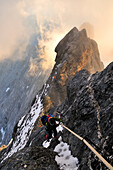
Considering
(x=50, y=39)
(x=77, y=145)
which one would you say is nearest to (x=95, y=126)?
(x=77, y=145)

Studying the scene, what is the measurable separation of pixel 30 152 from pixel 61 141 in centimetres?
373

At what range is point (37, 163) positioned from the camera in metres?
5.66

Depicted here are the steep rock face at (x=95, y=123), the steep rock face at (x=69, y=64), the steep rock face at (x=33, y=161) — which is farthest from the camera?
the steep rock face at (x=69, y=64)

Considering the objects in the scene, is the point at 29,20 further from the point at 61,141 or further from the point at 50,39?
the point at 61,141

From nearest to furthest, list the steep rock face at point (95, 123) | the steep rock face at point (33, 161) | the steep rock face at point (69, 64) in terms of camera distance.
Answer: the steep rock face at point (95, 123)
the steep rock face at point (33, 161)
the steep rock face at point (69, 64)

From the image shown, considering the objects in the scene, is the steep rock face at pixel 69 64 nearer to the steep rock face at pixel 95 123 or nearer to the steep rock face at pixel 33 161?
the steep rock face at pixel 95 123

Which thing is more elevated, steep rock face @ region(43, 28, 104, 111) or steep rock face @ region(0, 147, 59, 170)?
steep rock face @ region(43, 28, 104, 111)

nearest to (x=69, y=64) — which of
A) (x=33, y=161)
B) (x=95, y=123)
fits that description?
(x=95, y=123)

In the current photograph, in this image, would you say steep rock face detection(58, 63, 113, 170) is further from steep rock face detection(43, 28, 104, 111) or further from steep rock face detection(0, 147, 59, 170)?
steep rock face detection(43, 28, 104, 111)

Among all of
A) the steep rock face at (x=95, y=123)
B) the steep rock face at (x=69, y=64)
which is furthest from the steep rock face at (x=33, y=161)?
the steep rock face at (x=69, y=64)

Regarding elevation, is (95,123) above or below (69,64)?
below

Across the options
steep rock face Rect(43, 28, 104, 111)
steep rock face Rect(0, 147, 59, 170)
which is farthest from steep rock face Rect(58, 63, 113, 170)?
steep rock face Rect(43, 28, 104, 111)

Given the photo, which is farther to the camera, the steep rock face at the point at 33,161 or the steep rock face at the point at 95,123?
the steep rock face at the point at 33,161

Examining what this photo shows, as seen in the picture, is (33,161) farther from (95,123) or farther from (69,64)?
(69,64)
